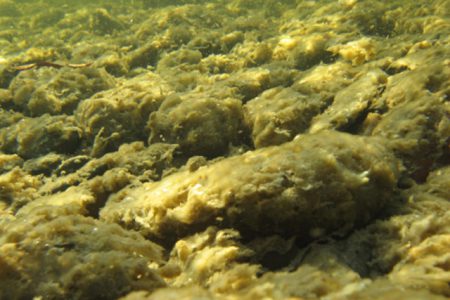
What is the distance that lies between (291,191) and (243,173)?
0.36 m

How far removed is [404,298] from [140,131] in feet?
11.5

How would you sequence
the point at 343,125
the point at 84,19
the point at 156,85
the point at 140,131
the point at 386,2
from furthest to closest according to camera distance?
the point at 84,19, the point at 386,2, the point at 156,85, the point at 140,131, the point at 343,125

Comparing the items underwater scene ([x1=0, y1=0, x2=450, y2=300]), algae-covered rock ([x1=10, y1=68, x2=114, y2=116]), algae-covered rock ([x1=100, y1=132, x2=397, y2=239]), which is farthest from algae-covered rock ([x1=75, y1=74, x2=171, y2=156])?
algae-covered rock ([x1=100, y1=132, x2=397, y2=239])

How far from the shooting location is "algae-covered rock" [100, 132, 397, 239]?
2.29 meters

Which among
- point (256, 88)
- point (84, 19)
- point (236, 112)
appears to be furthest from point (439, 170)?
point (84, 19)

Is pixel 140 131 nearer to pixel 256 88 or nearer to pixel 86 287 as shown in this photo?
pixel 256 88

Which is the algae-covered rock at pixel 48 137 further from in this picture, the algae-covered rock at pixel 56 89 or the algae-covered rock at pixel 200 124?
the algae-covered rock at pixel 200 124

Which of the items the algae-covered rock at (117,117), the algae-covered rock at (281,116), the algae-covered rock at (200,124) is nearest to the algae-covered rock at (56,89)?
the algae-covered rock at (117,117)

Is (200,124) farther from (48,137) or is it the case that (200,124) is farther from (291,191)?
(48,137)

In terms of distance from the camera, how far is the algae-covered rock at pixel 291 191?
7.52 ft

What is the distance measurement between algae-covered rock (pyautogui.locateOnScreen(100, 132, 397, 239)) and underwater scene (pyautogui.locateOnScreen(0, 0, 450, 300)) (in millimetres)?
10

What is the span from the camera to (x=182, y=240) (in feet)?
8.09

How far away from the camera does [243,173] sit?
95.3 inches

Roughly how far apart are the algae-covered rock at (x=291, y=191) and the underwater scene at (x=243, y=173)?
1cm
